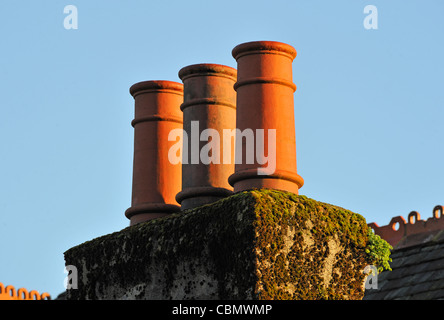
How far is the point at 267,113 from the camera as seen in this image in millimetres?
7488

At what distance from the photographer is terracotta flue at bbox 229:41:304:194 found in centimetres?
738

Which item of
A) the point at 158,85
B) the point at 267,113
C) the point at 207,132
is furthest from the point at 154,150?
the point at 267,113

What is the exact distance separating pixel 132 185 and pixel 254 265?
7.58ft

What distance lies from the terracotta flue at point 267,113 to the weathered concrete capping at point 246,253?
0.33 m

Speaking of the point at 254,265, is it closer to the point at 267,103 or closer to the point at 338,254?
the point at 338,254

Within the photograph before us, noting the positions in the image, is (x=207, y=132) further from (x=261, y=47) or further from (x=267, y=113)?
(x=261, y=47)

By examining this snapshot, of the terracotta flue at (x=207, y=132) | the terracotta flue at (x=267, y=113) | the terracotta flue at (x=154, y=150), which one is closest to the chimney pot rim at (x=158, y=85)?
the terracotta flue at (x=154, y=150)

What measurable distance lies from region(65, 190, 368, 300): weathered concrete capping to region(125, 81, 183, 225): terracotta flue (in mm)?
675

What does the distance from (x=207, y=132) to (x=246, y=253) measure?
153 cm

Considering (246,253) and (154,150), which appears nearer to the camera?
(246,253)

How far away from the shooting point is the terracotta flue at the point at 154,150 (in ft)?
27.6

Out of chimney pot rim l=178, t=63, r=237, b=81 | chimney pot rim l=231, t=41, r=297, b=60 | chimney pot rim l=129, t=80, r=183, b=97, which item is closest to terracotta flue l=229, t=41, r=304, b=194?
chimney pot rim l=231, t=41, r=297, b=60

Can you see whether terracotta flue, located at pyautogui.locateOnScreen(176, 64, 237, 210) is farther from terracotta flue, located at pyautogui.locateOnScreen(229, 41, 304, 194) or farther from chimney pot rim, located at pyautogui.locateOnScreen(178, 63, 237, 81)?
terracotta flue, located at pyautogui.locateOnScreen(229, 41, 304, 194)

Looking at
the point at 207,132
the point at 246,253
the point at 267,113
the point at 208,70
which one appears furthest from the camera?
the point at 208,70
